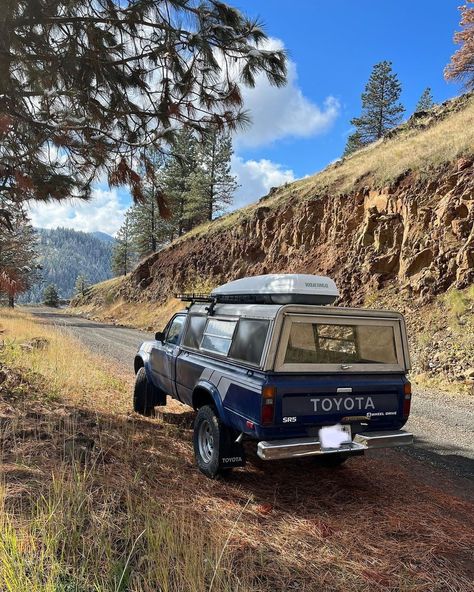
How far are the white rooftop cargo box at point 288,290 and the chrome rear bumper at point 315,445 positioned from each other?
63.3 inches

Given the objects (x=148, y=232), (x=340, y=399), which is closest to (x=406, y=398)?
(x=340, y=399)

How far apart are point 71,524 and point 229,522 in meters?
1.30

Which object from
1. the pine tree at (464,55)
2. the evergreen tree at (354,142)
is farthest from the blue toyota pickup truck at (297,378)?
the evergreen tree at (354,142)

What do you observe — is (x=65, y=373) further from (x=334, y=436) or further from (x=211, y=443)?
(x=334, y=436)

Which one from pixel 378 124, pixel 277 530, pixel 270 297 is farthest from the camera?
pixel 378 124

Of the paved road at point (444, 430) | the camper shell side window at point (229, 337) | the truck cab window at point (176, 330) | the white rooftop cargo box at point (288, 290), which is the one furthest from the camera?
the truck cab window at point (176, 330)

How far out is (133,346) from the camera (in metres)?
18.1

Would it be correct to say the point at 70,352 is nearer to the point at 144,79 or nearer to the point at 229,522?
the point at 144,79

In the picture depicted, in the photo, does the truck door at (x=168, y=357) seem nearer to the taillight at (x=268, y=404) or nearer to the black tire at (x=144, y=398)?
the black tire at (x=144, y=398)

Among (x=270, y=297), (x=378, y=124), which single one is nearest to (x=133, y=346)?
(x=270, y=297)

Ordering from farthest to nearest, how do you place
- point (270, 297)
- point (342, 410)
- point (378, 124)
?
point (378, 124) < point (270, 297) < point (342, 410)

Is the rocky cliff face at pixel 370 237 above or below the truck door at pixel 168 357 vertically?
above

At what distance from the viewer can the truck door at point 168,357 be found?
21.4 feet

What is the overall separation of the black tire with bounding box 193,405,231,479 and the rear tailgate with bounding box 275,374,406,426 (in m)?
0.87
